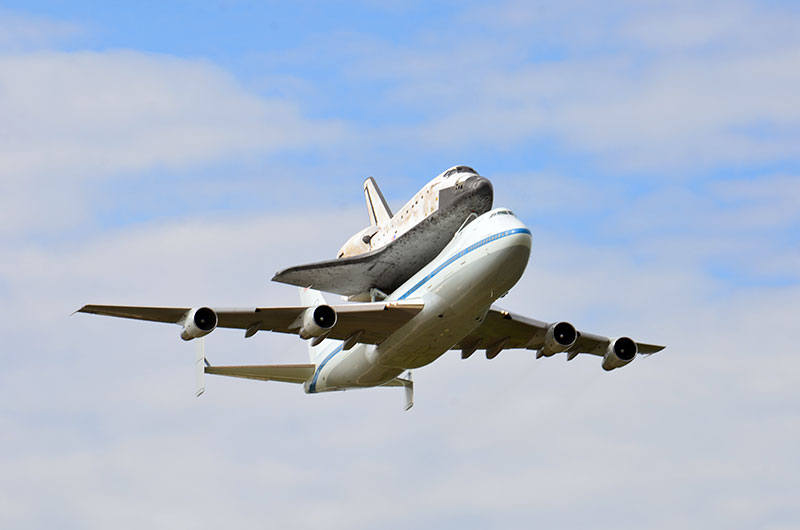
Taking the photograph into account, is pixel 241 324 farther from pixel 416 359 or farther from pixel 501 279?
pixel 501 279

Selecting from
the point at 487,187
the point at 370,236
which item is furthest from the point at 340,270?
the point at 487,187

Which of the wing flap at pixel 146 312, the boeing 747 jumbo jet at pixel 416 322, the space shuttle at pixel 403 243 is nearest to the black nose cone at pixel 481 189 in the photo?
the space shuttle at pixel 403 243

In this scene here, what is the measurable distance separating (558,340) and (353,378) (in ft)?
27.9

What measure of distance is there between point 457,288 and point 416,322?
2422mm

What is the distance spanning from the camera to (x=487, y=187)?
5175cm

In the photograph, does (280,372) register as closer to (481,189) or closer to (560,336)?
(560,336)

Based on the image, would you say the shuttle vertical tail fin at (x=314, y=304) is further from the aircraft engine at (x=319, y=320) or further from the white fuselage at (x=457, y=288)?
the aircraft engine at (x=319, y=320)

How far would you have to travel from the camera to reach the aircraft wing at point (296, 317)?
50.3 m

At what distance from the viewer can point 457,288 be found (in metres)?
49.4

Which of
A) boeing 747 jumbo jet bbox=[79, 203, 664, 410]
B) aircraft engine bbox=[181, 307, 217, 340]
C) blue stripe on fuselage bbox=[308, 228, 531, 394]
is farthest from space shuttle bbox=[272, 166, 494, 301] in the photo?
aircraft engine bbox=[181, 307, 217, 340]

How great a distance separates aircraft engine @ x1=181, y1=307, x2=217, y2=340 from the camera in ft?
162

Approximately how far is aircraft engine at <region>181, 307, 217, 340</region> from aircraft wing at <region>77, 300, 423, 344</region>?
56 cm

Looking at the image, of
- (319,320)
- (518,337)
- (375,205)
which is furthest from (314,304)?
(319,320)

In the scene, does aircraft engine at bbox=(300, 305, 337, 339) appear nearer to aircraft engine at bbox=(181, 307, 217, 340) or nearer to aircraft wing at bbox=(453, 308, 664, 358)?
aircraft engine at bbox=(181, 307, 217, 340)
